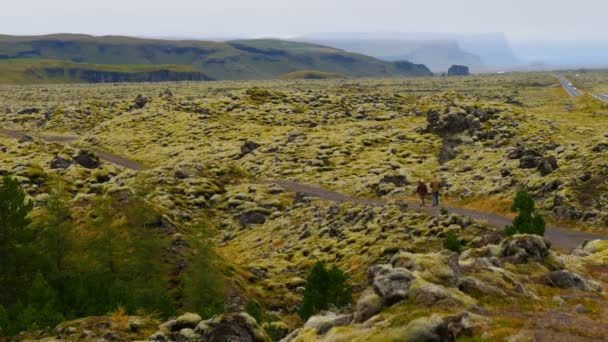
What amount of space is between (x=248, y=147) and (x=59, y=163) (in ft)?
95.6

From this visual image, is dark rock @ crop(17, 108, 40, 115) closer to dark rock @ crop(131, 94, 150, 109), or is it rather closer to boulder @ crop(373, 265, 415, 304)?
dark rock @ crop(131, 94, 150, 109)

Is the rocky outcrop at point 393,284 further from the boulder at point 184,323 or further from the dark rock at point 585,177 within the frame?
the dark rock at point 585,177

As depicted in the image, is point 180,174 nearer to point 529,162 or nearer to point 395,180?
point 395,180

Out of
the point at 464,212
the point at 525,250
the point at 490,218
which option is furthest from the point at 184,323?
the point at 464,212

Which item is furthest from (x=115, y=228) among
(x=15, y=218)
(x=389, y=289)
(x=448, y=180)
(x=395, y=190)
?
(x=448, y=180)

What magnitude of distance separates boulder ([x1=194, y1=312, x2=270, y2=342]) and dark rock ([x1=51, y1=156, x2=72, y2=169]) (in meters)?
56.9

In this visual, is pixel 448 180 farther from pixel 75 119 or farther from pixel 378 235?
pixel 75 119

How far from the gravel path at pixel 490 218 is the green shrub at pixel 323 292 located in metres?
19.2

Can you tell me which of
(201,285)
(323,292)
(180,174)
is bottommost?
(180,174)

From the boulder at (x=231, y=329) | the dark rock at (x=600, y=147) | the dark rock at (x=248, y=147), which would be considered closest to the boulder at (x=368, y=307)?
the boulder at (x=231, y=329)

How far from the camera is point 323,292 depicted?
31484 millimetres

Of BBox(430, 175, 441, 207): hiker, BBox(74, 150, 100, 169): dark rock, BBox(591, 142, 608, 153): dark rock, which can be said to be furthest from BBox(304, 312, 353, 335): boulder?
BBox(74, 150, 100, 169): dark rock

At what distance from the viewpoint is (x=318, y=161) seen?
78.4m

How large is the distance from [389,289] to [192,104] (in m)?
114
